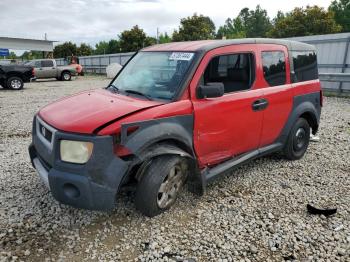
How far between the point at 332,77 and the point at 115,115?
12.2 metres

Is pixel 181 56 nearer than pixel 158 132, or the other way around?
pixel 158 132

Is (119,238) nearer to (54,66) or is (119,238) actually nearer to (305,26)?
(54,66)

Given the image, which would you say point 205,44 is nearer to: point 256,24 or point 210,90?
point 210,90

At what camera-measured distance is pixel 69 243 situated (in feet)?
9.69

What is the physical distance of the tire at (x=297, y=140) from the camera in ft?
16.1

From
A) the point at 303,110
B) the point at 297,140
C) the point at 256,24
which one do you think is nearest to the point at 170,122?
the point at 303,110

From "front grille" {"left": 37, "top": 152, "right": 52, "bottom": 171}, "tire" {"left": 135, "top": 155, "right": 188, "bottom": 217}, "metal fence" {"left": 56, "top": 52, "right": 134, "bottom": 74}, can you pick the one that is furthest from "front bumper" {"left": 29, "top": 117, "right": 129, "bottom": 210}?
"metal fence" {"left": 56, "top": 52, "right": 134, "bottom": 74}

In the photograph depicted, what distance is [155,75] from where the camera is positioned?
3719 millimetres

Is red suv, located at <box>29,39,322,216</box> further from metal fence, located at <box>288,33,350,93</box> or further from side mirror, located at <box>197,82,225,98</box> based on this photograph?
metal fence, located at <box>288,33,350,93</box>

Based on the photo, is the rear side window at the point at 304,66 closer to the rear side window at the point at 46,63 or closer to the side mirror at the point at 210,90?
the side mirror at the point at 210,90

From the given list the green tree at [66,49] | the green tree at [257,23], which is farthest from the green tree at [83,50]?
the green tree at [257,23]

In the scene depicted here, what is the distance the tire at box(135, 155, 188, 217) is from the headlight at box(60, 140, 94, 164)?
62 centimetres

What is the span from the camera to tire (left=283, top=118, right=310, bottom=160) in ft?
16.1

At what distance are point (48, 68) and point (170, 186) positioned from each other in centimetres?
2152
